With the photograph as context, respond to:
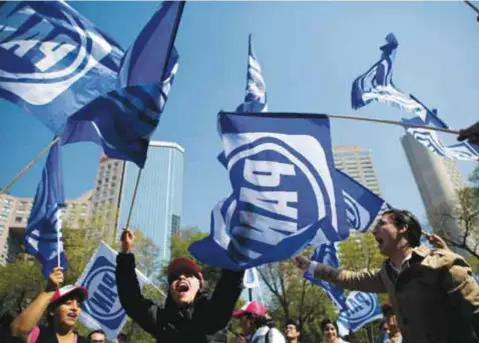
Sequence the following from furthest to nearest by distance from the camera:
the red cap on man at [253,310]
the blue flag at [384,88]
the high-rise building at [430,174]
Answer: the high-rise building at [430,174], the blue flag at [384,88], the red cap on man at [253,310]

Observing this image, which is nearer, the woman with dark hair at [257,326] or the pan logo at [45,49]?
the pan logo at [45,49]

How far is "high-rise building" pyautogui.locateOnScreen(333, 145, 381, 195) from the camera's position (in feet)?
487

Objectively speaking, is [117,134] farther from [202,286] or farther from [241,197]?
[202,286]

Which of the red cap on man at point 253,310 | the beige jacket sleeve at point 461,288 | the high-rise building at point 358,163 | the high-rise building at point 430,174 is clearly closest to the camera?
the beige jacket sleeve at point 461,288

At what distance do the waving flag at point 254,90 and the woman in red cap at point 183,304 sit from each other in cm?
560

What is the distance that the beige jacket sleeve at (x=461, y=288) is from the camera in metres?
2.29

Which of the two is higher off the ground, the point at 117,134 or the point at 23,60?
the point at 23,60

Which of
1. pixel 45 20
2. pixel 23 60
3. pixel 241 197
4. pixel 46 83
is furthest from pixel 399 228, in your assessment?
pixel 45 20

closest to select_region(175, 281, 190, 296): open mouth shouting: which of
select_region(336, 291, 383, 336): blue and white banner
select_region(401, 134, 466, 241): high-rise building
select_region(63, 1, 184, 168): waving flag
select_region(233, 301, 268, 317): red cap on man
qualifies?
select_region(63, 1, 184, 168): waving flag

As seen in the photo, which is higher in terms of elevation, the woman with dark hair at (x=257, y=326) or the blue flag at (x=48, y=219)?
the blue flag at (x=48, y=219)

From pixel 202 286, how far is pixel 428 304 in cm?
147

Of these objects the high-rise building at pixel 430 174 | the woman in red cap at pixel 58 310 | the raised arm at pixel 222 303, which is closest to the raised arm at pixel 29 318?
the woman in red cap at pixel 58 310

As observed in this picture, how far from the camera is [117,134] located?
3.96 m

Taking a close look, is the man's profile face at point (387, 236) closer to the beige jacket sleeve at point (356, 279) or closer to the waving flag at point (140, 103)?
the beige jacket sleeve at point (356, 279)
